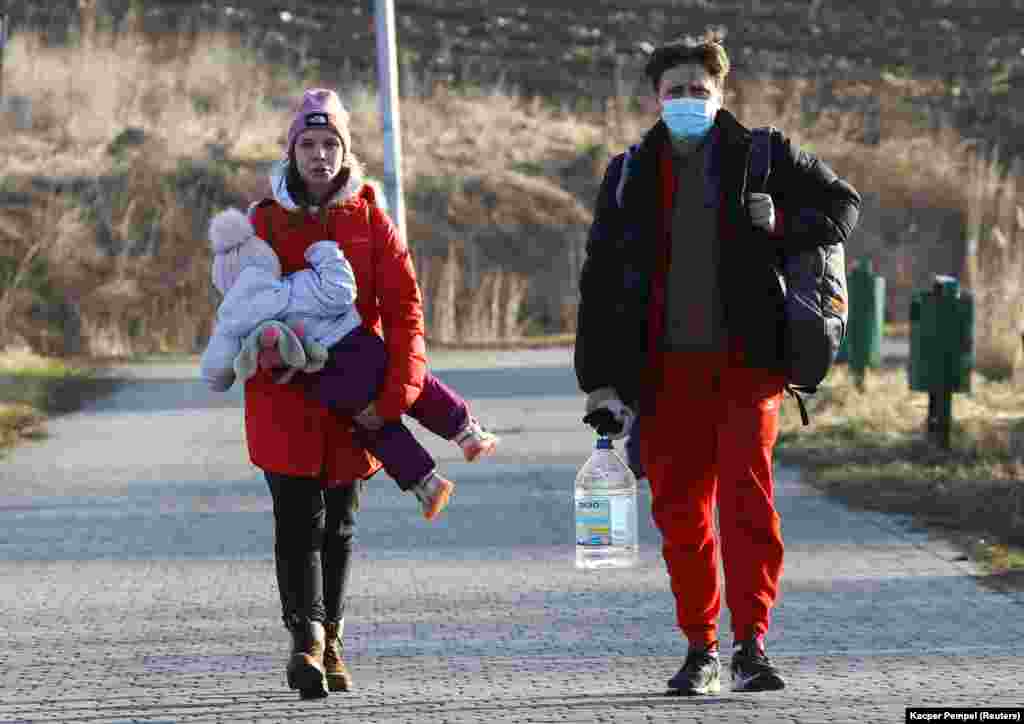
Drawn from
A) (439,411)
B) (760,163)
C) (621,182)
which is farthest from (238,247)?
(760,163)

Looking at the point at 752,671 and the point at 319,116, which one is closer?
the point at 752,671

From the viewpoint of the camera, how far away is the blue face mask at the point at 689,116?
7.31m

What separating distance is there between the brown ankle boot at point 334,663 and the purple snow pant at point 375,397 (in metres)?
0.51

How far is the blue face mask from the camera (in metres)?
7.31

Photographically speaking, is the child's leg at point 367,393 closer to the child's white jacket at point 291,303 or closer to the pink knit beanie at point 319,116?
the child's white jacket at point 291,303

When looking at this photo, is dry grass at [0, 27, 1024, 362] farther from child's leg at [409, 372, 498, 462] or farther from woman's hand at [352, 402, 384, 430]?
woman's hand at [352, 402, 384, 430]

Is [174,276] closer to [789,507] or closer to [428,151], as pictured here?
[428,151]

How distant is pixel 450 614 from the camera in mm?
8992

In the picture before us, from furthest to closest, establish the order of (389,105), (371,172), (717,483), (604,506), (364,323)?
(371,172), (389,105), (604,506), (364,323), (717,483)

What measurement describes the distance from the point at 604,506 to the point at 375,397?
38.2 inches

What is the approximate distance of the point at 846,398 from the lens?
55.9 feet

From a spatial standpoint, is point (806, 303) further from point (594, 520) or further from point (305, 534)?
point (305, 534)

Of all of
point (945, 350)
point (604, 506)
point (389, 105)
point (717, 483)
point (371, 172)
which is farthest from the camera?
point (371, 172)

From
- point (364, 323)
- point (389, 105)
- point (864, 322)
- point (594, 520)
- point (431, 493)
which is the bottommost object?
point (864, 322)
